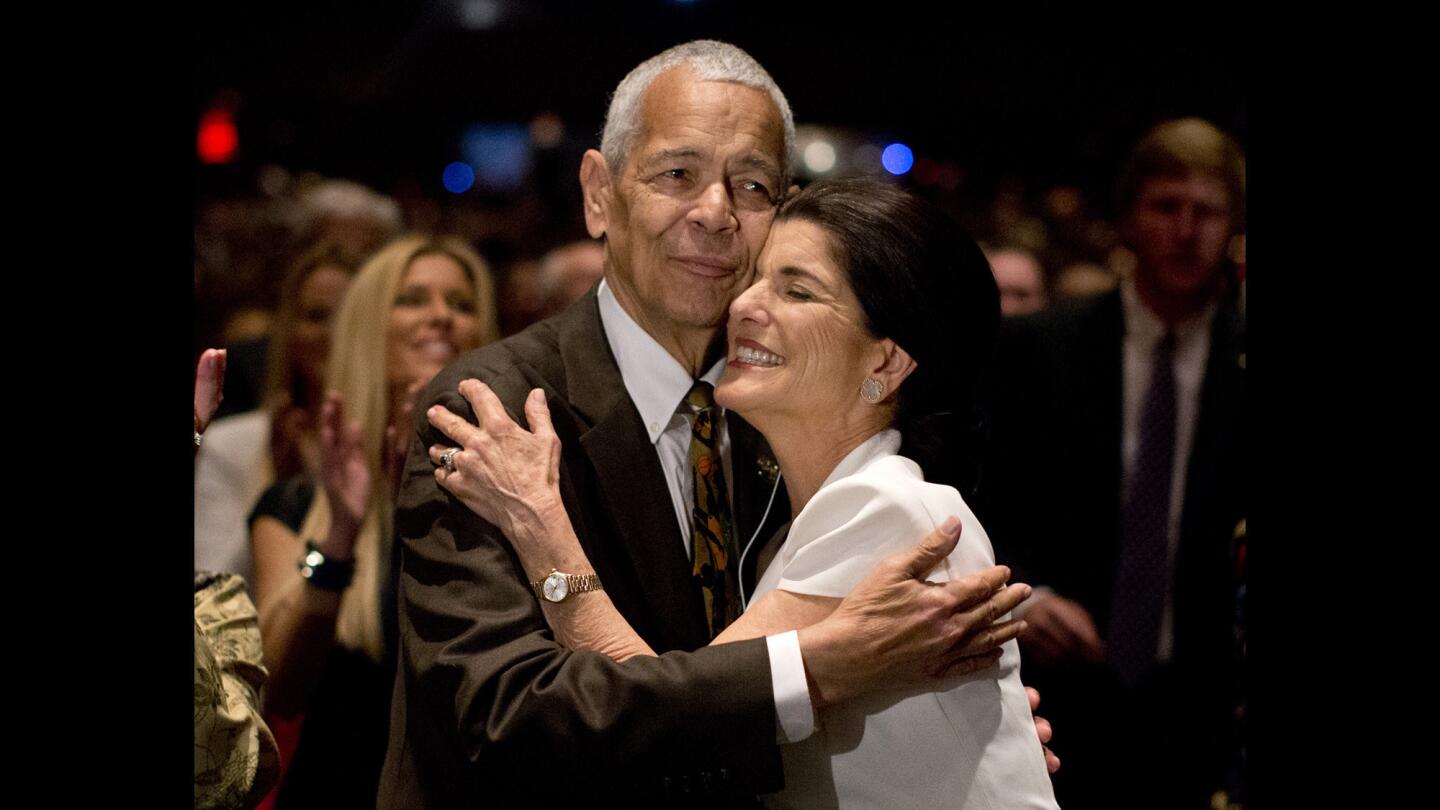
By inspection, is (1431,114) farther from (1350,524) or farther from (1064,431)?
(1064,431)

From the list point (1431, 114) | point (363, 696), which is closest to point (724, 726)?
point (1431, 114)

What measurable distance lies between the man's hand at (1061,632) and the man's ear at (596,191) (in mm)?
1765

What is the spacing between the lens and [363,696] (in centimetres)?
325

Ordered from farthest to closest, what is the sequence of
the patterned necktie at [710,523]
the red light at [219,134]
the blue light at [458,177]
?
the blue light at [458,177] → the red light at [219,134] → the patterned necktie at [710,523]

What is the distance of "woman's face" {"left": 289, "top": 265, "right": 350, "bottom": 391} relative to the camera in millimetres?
4223

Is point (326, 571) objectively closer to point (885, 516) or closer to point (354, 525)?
point (354, 525)

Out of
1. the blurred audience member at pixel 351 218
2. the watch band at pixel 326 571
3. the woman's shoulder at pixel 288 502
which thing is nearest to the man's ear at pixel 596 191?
the watch band at pixel 326 571

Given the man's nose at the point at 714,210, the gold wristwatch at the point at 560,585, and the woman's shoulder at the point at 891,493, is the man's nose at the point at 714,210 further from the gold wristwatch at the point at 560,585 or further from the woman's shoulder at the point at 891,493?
the gold wristwatch at the point at 560,585

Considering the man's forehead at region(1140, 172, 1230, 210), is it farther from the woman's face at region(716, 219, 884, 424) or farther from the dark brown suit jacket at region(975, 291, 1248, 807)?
the woman's face at region(716, 219, 884, 424)

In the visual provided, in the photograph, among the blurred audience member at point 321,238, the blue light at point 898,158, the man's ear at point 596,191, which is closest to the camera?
the man's ear at point 596,191

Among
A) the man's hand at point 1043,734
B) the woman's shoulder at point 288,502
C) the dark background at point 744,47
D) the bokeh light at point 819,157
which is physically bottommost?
the man's hand at point 1043,734

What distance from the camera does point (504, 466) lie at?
6.57 ft

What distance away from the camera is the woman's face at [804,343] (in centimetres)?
213

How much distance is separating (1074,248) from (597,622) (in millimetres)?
5519
